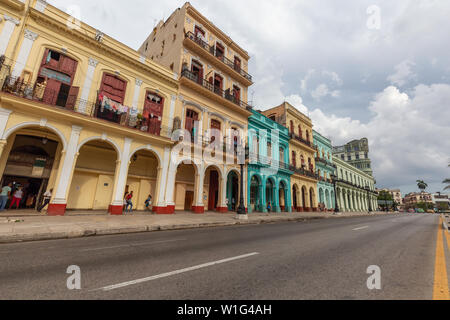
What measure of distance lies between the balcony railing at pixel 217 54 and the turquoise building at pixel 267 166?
4.52m

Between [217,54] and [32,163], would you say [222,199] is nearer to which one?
[32,163]

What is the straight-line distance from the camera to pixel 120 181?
462 inches

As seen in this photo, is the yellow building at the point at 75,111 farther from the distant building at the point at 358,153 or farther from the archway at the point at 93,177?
the distant building at the point at 358,153

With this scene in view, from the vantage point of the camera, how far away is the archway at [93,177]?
12.4m

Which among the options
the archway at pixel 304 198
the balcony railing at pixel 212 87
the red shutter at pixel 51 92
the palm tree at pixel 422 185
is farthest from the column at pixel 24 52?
the palm tree at pixel 422 185

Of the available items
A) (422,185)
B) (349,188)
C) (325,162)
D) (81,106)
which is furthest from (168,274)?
(422,185)

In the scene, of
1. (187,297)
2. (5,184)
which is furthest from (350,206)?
(5,184)

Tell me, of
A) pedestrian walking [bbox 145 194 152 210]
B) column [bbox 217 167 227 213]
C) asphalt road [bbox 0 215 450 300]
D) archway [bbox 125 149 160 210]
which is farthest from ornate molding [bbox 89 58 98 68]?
column [bbox 217 167 227 213]

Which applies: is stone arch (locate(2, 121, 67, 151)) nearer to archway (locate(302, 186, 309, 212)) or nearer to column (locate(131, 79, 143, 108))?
column (locate(131, 79, 143, 108))

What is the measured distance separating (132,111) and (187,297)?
42.4ft

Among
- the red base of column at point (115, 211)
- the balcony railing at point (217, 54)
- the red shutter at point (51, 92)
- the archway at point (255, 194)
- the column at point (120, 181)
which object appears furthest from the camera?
the archway at point (255, 194)

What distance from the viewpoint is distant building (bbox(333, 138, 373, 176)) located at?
56.3m

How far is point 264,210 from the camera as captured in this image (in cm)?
2059

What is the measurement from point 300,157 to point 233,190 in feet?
42.5
